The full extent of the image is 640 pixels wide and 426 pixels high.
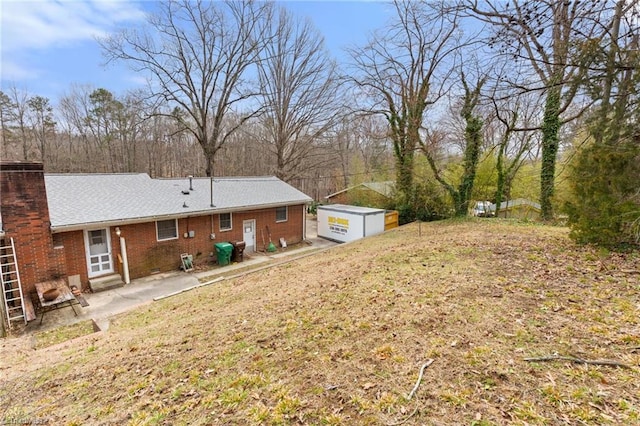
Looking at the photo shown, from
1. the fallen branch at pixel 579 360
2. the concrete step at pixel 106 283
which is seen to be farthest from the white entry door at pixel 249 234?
the fallen branch at pixel 579 360

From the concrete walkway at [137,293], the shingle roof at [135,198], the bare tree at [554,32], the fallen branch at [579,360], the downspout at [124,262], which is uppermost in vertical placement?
the bare tree at [554,32]

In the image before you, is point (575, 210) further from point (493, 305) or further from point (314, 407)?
point (314, 407)

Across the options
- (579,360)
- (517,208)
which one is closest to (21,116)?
(579,360)

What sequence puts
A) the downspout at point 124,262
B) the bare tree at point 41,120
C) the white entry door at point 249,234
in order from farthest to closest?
1. the bare tree at point 41,120
2. the white entry door at point 249,234
3. the downspout at point 124,262

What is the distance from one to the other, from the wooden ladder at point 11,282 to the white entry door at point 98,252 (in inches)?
78.3

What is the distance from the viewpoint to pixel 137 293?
9.77 metres

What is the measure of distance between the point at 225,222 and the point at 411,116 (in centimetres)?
1172

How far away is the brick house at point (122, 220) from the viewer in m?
8.41

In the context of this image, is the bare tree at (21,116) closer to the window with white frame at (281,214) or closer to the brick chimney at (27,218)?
the brick chimney at (27,218)

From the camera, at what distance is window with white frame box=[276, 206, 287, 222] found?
16248 mm

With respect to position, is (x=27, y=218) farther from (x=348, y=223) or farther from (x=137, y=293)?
(x=348, y=223)

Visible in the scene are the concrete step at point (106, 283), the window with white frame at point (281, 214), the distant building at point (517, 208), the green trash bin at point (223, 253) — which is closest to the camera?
the concrete step at point (106, 283)

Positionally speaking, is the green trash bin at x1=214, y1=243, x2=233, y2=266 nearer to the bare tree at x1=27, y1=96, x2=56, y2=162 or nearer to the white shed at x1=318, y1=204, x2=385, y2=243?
the white shed at x1=318, y1=204, x2=385, y2=243

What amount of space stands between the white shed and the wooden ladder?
13.1 m
